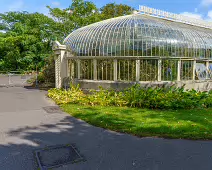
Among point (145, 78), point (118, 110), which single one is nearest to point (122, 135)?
point (118, 110)

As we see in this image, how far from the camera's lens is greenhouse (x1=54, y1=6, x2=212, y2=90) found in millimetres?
11148

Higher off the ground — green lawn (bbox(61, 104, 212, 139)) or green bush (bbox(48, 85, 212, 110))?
green bush (bbox(48, 85, 212, 110))

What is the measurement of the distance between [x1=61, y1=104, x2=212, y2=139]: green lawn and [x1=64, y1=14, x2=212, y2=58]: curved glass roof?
436 centimetres

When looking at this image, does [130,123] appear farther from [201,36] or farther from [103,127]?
[201,36]

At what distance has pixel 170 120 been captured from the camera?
21.4 feet

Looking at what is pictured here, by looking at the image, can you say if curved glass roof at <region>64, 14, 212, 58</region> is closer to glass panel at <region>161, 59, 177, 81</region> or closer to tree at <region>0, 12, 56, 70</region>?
glass panel at <region>161, 59, 177, 81</region>

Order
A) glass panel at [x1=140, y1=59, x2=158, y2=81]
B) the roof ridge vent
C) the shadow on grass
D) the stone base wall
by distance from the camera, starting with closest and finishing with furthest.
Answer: the shadow on grass → the stone base wall → glass panel at [x1=140, y1=59, x2=158, y2=81] → the roof ridge vent

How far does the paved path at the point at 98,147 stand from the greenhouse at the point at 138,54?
5550 millimetres

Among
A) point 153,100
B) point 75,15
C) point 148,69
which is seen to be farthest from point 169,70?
point 75,15

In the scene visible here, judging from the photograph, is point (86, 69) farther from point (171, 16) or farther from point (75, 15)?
point (75, 15)

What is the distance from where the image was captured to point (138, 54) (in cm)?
1117

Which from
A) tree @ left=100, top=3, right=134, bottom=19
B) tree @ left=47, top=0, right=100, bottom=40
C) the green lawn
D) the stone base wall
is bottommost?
the green lawn

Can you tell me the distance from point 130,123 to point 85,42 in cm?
792

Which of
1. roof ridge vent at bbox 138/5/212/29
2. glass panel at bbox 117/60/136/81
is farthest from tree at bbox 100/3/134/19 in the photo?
glass panel at bbox 117/60/136/81
